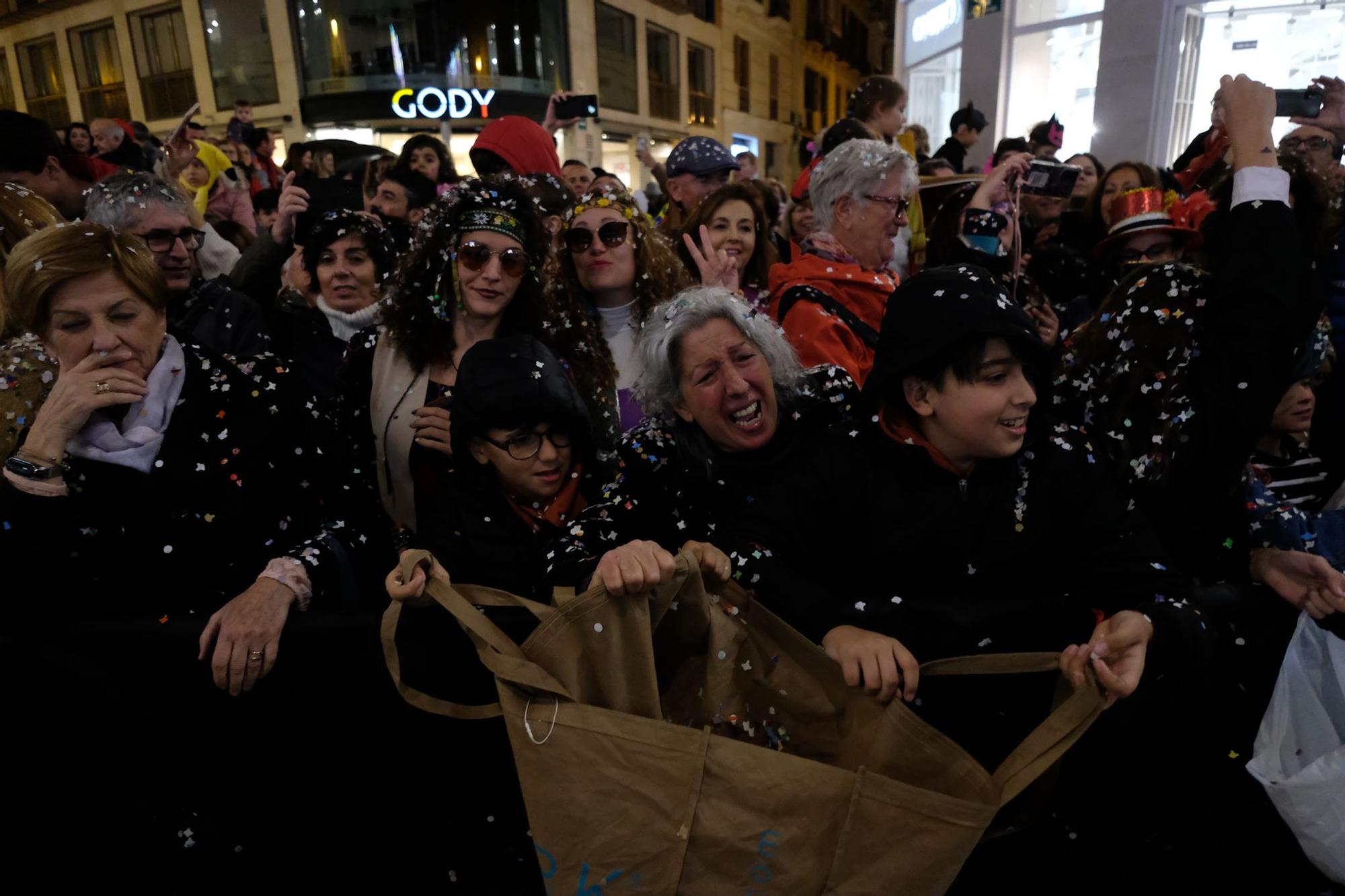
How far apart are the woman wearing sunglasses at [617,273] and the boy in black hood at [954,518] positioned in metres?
1.16

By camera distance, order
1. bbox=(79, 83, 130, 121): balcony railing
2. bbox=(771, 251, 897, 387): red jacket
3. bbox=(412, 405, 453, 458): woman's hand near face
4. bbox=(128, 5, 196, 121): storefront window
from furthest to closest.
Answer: bbox=(79, 83, 130, 121): balcony railing
bbox=(128, 5, 196, 121): storefront window
bbox=(771, 251, 897, 387): red jacket
bbox=(412, 405, 453, 458): woman's hand near face

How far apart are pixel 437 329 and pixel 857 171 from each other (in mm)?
1700

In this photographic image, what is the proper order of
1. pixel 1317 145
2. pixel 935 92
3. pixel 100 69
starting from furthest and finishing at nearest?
1. pixel 100 69
2. pixel 935 92
3. pixel 1317 145

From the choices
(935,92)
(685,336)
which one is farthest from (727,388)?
(935,92)

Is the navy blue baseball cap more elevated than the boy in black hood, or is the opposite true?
the navy blue baseball cap

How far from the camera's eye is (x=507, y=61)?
815 inches

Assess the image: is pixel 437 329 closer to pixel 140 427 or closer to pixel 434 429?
pixel 434 429

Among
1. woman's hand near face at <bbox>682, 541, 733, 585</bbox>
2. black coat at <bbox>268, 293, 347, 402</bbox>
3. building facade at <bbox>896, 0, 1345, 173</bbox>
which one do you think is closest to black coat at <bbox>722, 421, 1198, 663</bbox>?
woman's hand near face at <bbox>682, 541, 733, 585</bbox>

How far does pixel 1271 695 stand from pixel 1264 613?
0.55 feet

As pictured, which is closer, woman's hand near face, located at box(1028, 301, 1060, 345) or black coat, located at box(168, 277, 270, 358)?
black coat, located at box(168, 277, 270, 358)

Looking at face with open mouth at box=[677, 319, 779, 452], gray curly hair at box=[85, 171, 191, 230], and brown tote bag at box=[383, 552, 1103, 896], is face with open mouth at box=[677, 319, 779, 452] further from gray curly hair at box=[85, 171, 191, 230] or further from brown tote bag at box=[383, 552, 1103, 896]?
gray curly hair at box=[85, 171, 191, 230]

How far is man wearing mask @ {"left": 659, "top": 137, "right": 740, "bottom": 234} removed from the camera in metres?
4.60

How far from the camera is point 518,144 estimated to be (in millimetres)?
4125

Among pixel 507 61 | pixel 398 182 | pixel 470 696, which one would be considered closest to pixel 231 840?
pixel 470 696
